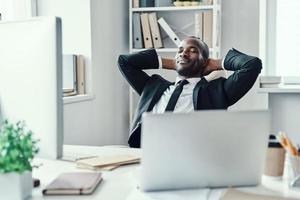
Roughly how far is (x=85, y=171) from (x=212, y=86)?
109cm

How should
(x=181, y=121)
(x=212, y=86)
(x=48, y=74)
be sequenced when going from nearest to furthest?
(x=181, y=121) → (x=48, y=74) → (x=212, y=86)

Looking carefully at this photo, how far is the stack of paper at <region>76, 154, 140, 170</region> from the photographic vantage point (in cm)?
123

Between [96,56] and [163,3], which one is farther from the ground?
[163,3]

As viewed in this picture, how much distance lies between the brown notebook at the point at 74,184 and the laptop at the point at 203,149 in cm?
13

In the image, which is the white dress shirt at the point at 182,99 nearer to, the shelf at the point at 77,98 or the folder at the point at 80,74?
the shelf at the point at 77,98

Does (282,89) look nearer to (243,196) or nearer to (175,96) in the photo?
(175,96)

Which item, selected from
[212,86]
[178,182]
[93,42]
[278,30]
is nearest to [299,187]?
[178,182]

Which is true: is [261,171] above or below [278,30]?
below

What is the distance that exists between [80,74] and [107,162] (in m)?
1.60

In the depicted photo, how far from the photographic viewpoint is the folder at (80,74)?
276 centimetres

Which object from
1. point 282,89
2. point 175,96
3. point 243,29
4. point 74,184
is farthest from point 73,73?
point 74,184

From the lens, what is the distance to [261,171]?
104cm

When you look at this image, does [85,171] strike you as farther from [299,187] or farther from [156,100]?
[156,100]

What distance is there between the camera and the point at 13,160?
90 cm
